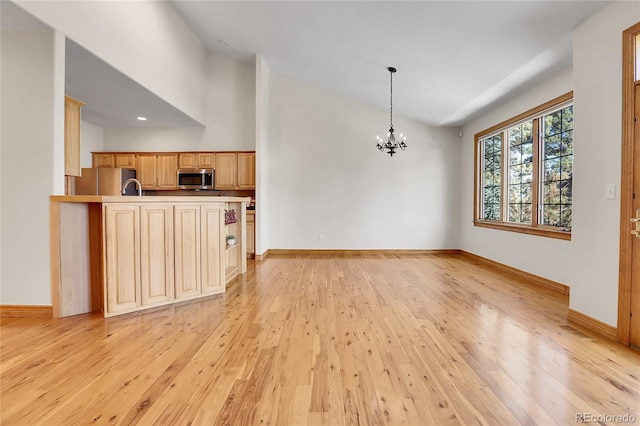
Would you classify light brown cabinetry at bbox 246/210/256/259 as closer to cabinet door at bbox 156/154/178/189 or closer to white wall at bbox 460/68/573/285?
cabinet door at bbox 156/154/178/189

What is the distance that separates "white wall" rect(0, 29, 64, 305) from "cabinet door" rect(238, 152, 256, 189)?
342 centimetres

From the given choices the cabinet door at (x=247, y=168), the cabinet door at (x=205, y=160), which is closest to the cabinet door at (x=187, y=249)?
the cabinet door at (x=247, y=168)

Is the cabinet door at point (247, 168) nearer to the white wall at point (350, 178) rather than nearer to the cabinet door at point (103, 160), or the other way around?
the white wall at point (350, 178)

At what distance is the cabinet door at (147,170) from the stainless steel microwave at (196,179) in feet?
1.99

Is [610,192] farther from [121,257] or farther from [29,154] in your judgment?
[29,154]

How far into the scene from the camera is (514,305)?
3230 millimetres

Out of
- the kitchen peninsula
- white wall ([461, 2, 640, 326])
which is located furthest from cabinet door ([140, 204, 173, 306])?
white wall ([461, 2, 640, 326])

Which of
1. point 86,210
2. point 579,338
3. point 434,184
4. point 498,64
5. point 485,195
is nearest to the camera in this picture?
point 579,338

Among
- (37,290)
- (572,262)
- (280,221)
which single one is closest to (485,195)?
(572,262)

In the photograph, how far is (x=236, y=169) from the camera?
6.09m

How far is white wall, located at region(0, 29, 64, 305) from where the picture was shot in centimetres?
272

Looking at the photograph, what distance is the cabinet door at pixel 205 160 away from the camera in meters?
6.10

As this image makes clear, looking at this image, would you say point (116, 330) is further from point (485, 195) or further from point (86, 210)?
point (485, 195)

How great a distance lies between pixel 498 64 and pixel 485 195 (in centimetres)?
277
